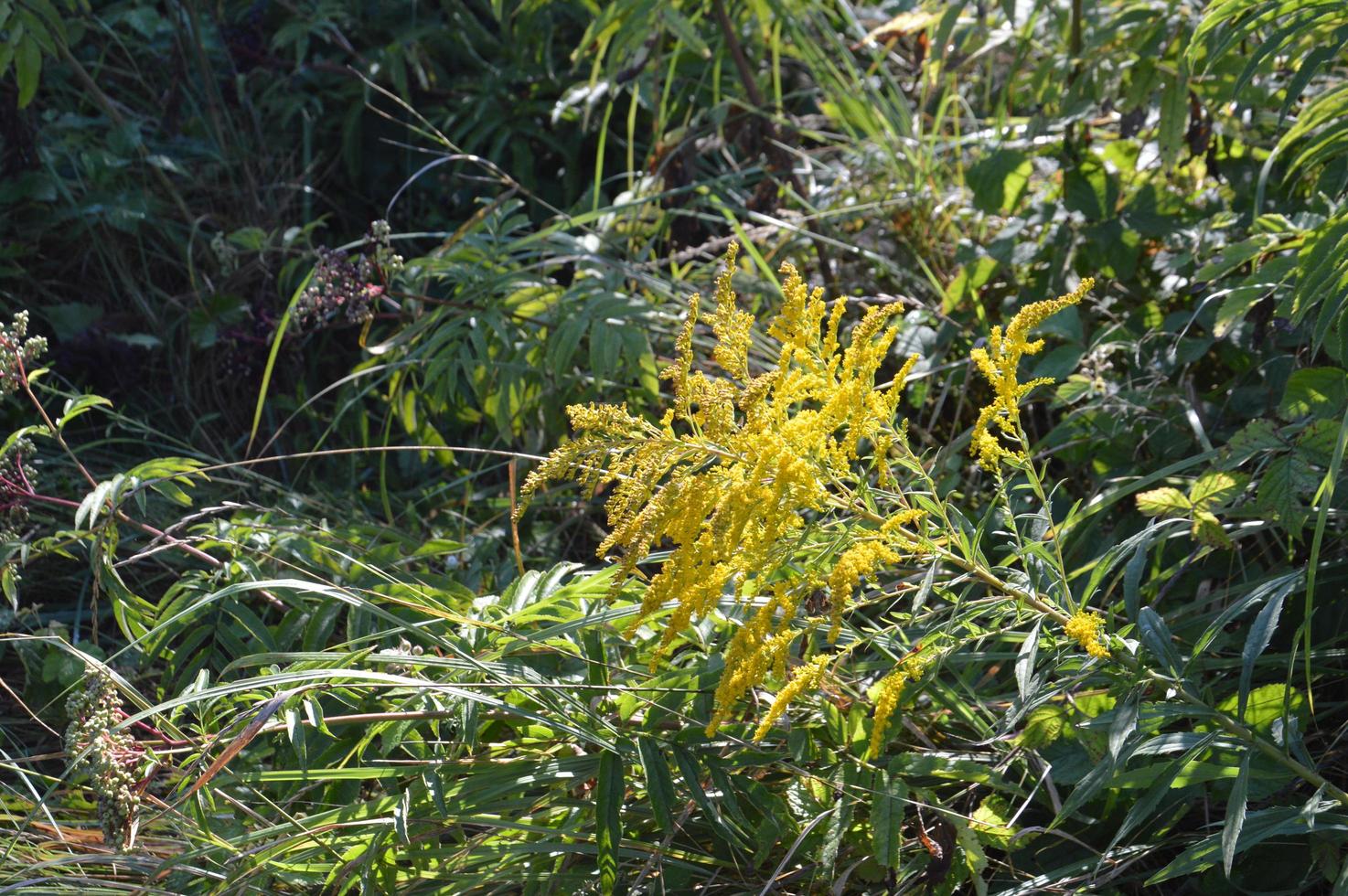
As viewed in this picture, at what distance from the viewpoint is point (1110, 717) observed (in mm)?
1399

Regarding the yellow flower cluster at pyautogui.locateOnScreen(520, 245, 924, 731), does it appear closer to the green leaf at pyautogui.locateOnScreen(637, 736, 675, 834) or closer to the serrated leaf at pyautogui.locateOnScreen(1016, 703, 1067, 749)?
the green leaf at pyautogui.locateOnScreen(637, 736, 675, 834)

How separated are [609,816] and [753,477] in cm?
47

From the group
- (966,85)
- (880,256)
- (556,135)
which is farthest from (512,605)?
(966,85)

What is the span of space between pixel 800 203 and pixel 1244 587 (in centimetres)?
164

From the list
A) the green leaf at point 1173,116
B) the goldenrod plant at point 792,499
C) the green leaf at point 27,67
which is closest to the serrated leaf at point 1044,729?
the goldenrod plant at point 792,499

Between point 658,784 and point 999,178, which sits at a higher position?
point 999,178

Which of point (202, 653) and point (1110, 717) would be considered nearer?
point (1110, 717)

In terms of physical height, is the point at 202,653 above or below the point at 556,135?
below

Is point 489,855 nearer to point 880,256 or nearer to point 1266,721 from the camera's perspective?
point 1266,721

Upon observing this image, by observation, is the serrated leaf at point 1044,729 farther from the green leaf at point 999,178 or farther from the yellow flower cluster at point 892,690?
the green leaf at point 999,178

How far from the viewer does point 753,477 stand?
128cm

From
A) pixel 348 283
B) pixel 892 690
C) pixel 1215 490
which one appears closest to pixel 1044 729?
pixel 892 690

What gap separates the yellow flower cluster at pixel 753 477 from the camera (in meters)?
1.29

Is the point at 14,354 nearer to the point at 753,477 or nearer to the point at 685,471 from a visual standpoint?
the point at 685,471
